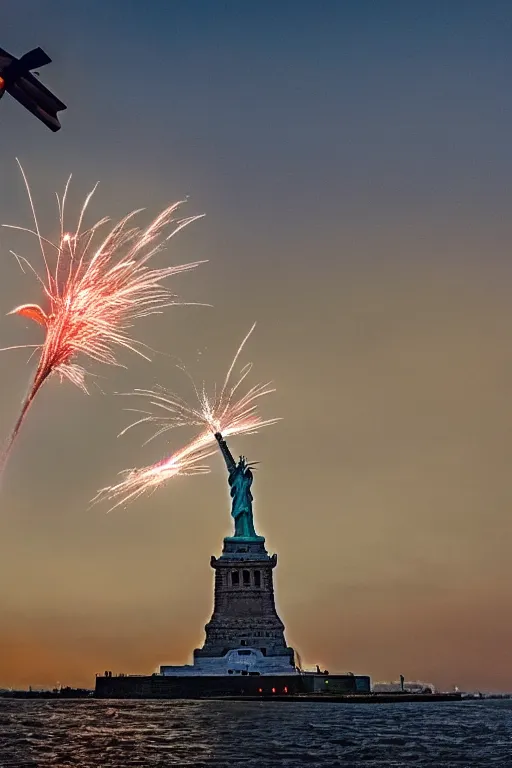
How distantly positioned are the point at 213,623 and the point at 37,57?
354 ft

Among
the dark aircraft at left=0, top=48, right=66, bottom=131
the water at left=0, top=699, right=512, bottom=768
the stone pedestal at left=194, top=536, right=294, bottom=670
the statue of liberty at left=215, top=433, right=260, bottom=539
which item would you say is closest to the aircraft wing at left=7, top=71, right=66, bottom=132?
the dark aircraft at left=0, top=48, right=66, bottom=131

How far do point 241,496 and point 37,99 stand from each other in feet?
365

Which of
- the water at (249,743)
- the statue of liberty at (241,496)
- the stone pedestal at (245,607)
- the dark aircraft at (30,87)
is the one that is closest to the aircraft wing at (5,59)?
the dark aircraft at (30,87)

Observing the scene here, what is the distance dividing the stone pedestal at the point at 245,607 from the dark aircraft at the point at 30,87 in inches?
4102

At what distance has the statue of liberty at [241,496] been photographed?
389 ft

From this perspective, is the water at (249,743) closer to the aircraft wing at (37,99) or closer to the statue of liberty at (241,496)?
the aircraft wing at (37,99)

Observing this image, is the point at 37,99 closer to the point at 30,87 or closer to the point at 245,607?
the point at 30,87

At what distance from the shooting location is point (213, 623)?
110 m

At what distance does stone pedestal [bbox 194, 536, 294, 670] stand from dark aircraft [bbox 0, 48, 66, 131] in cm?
10420

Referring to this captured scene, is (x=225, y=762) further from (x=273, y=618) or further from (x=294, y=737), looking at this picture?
(x=273, y=618)

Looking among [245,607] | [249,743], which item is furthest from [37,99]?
[245,607]

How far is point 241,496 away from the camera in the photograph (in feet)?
389

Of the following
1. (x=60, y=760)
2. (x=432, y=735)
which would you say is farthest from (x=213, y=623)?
(x=60, y=760)

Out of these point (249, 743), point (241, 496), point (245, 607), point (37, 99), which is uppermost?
point (241, 496)
